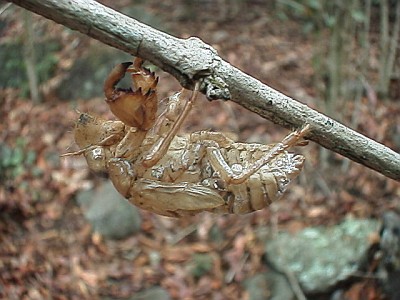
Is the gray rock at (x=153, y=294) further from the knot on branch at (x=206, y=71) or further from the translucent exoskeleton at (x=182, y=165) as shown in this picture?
the knot on branch at (x=206, y=71)

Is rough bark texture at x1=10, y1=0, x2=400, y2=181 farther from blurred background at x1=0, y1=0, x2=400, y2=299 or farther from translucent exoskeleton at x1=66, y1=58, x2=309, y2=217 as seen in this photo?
blurred background at x1=0, y1=0, x2=400, y2=299

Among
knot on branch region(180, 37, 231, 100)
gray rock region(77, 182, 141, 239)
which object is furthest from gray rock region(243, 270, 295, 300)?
knot on branch region(180, 37, 231, 100)

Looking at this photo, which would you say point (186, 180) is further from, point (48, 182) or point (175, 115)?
point (48, 182)

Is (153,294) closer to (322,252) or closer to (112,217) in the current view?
(112,217)

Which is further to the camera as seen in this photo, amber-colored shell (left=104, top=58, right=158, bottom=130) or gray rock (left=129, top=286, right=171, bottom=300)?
gray rock (left=129, top=286, right=171, bottom=300)

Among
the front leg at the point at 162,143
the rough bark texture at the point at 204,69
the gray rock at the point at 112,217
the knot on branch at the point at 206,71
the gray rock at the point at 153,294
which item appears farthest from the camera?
the gray rock at the point at 112,217

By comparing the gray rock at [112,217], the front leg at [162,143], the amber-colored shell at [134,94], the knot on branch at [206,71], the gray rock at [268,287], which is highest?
the knot on branch at [206,71]

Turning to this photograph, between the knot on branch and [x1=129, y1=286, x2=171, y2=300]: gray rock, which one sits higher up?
the knot on branch

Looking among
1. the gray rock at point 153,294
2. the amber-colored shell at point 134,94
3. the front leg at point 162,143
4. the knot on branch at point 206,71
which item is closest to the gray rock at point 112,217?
the gray rock at point 153,294
